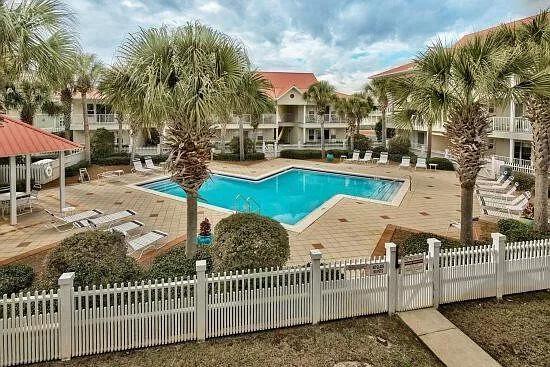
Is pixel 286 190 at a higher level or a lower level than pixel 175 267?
higher

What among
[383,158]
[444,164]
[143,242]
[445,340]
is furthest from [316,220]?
[444,164]

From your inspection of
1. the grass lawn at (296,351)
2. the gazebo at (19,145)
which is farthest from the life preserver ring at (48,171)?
the grass lawn at (296,351)

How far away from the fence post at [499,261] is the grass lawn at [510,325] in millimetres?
280

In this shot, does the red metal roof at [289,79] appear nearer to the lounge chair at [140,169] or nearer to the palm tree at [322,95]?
the palm tree at [322,95]

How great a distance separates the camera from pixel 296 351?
593cm

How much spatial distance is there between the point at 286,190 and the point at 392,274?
48.9 feet

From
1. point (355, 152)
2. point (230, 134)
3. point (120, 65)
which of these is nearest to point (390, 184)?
point (355, 152)

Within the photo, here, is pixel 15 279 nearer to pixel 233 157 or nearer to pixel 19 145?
pixel 19 145

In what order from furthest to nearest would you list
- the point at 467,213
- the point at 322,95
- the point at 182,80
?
the point at 322,95 → the point at 467,213 → the point at 182,80

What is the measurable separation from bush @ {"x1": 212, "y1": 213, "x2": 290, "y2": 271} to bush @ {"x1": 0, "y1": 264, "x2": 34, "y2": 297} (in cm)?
344

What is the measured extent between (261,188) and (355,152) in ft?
40.1

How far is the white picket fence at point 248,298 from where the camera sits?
5.54 m

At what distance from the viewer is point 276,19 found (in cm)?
1489

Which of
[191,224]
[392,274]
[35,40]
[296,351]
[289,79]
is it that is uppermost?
[289,79]
